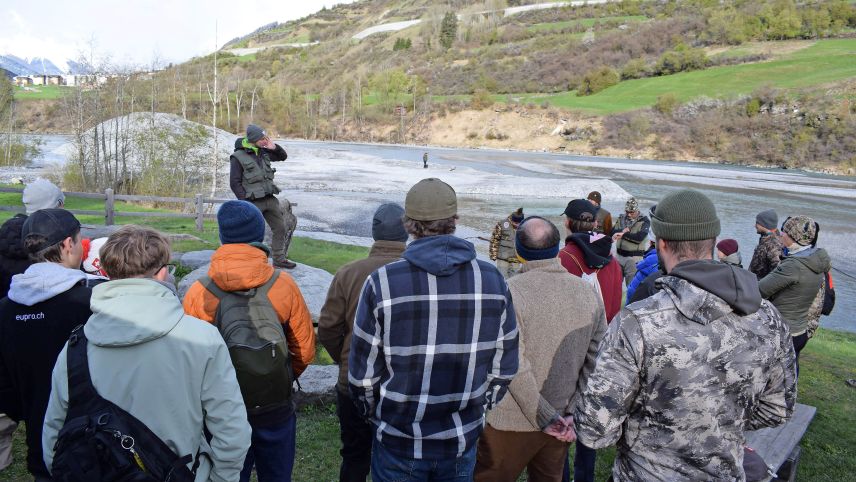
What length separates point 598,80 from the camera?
8950 centimetres

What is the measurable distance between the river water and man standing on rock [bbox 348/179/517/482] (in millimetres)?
11405

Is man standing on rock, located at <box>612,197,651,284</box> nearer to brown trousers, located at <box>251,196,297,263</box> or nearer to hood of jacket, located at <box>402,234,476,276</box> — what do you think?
brown trousers, located at <box>251,196,297,263</box>

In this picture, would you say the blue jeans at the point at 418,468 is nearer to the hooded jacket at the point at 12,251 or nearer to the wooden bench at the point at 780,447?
the wooden bench at the point at 780,447

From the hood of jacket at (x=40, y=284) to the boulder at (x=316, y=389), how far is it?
8.33 ft

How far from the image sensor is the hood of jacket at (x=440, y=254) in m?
2.35

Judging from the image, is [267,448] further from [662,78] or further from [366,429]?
[662,78]

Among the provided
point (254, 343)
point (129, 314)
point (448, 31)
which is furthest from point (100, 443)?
point (448, 31)

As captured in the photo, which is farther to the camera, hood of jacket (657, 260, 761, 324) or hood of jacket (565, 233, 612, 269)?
hood of jacket (565, 233, 612, 269)

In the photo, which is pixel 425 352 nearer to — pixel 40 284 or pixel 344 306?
pixel 344 306

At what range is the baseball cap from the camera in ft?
9.18

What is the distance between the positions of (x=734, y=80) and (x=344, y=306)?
85181mm

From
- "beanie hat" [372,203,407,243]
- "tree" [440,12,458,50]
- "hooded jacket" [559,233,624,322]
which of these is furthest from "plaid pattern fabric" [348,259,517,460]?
"tree" [440,12,458,50]

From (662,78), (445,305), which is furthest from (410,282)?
(662,78)

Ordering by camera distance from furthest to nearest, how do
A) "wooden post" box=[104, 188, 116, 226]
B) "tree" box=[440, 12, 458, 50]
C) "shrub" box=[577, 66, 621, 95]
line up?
1. "tree" box=[440, 12, 458, 50]
2. "shrub" box=[577, 66, 621, 95]
3. "wooden post" box=[104, 188, 116, 226]
